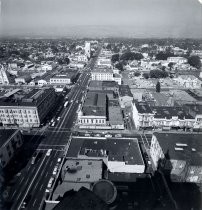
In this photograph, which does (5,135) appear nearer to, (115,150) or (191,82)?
(115,150)

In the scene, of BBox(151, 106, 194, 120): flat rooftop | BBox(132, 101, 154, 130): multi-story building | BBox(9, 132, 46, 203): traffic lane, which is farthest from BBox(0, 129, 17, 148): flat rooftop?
BBox(151, 106, 194, 120): flat rooftop

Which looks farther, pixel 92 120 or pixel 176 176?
pixel 92 120

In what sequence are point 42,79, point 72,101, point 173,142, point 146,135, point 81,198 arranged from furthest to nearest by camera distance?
point 42,79 → point 72,101 → point 146,135 → point 173,142 → point 81,198

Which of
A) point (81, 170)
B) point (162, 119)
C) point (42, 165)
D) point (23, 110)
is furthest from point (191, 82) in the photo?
point (42, 165)

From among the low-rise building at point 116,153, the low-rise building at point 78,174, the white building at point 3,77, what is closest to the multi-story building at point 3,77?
the white building at point 3,77

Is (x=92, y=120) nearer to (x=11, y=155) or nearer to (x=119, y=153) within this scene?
(x=119, y=153)

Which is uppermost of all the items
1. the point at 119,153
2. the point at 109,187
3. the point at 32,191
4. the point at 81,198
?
the point at 81,198

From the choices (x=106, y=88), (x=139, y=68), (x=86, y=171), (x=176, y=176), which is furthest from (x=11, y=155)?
(x=139, y=68)

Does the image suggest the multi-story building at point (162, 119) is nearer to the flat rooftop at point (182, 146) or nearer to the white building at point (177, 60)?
the flat rooftop at point (182, 146)
